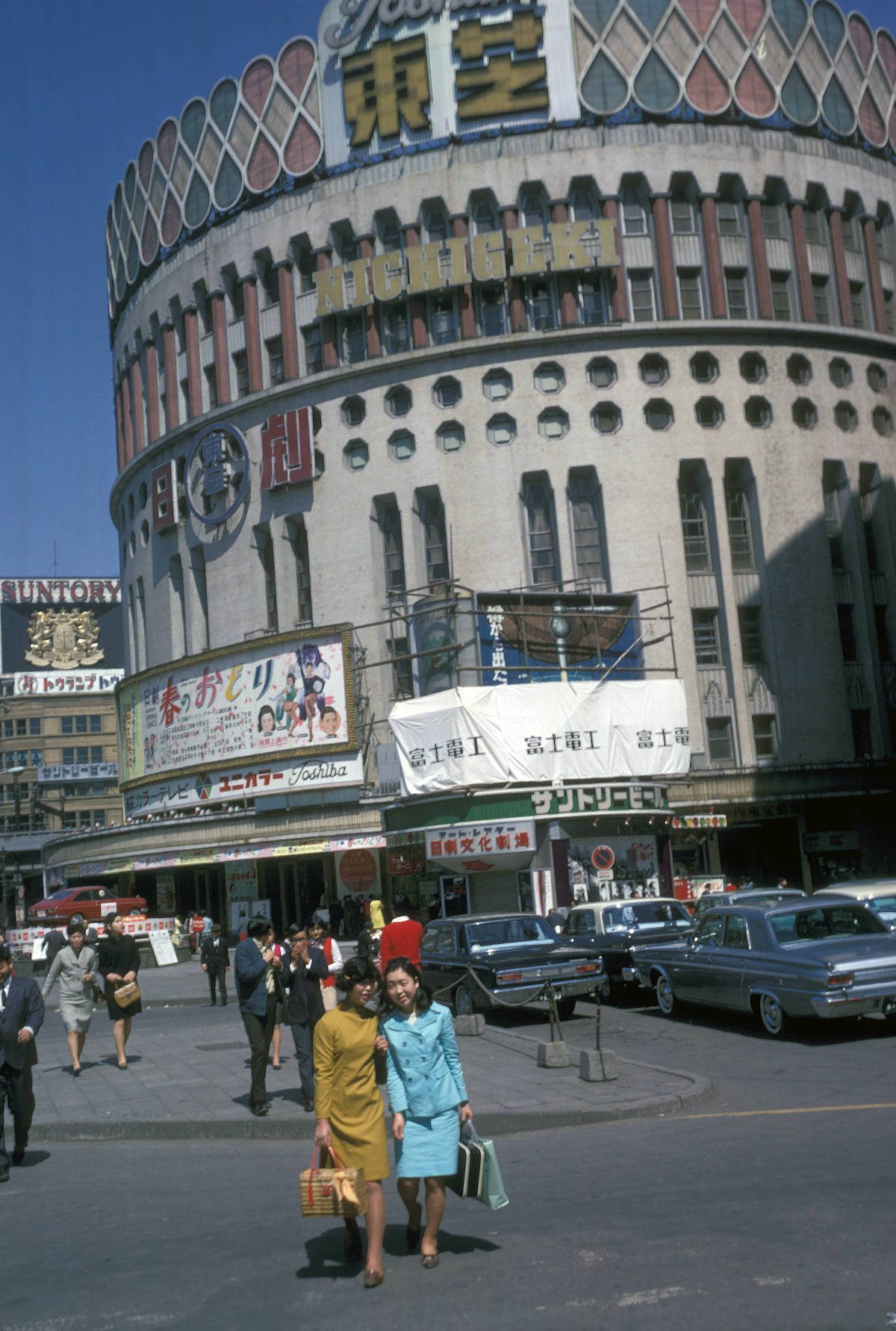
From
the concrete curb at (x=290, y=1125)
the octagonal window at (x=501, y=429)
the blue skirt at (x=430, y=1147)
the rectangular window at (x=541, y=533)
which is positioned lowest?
the concrete curb at (x=290, y=1125)

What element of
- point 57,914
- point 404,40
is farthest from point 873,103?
point 57,914

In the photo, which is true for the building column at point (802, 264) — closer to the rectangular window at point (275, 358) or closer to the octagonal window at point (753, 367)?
the octagonal window at point (753, 367)

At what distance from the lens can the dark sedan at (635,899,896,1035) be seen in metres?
14.8

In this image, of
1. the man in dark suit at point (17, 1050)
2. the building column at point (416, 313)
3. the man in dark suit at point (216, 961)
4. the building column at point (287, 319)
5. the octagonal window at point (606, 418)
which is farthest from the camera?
the building column at point (287, 319)

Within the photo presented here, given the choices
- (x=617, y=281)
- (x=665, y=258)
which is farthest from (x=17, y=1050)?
(x=665, y=258)

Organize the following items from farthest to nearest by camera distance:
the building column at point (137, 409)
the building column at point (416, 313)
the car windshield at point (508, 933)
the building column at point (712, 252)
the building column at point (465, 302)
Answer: the building column at point (137, 409)
the building column at point (416, 313)
the building column at point (712, 252)
the building column at point (465, 302)
the car windshield at point (508, 933)

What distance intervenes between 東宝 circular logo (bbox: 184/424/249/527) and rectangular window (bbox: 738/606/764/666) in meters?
18.8

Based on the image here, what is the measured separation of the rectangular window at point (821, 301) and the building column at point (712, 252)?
13.0 ft

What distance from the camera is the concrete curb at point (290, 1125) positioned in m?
11.9

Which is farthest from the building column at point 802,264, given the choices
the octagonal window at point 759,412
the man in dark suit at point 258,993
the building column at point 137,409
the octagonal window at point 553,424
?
the man in dark suit at point 258,993

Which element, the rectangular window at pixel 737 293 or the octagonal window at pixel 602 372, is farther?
the rectangular window at pixel 737 293

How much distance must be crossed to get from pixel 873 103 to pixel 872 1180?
5228 centimetres

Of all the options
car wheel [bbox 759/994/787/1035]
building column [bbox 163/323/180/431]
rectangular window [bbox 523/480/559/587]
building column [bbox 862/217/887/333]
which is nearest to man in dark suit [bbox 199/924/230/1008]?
car wheel [bbox 759/994/787/1035]

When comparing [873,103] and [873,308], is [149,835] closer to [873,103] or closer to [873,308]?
[873,308]
